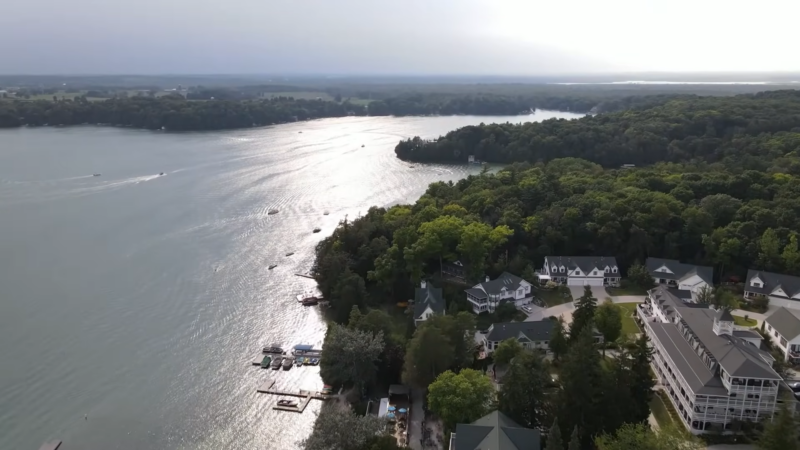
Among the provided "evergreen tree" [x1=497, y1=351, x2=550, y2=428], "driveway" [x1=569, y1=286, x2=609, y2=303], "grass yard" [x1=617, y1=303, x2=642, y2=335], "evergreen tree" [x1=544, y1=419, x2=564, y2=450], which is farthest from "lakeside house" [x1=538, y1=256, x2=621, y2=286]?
"evergreen tree" [x1=544, y1=419, x2=564, y2=450]

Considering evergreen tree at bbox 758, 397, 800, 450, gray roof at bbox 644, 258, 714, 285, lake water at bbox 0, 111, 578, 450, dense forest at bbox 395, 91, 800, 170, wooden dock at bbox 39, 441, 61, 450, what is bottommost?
wooden dock at bbox 39, 441, 61, 450

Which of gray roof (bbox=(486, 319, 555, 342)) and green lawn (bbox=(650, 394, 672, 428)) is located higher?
gray roof (bbox=(486, 319, 555, 342))

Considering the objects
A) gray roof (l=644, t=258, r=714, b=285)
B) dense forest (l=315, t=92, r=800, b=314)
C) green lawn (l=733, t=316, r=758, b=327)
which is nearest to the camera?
green lawn (l=733, t=316, r=758, b=327)

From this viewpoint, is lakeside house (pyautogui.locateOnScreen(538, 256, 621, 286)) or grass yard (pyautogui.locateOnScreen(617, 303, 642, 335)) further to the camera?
lakeside house (pyautogui.locateOnScreen(538, 256, 621, 286))

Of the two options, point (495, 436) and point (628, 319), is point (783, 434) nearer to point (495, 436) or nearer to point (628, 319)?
point (495, 436)

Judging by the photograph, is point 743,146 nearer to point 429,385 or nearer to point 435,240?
point 435,240

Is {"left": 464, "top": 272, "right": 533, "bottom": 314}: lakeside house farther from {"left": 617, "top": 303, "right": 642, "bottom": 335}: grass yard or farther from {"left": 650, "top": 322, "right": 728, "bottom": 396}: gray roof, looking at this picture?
{"left": 650, "top": 322, "right": 728, "bottom": 396}: gray roof
